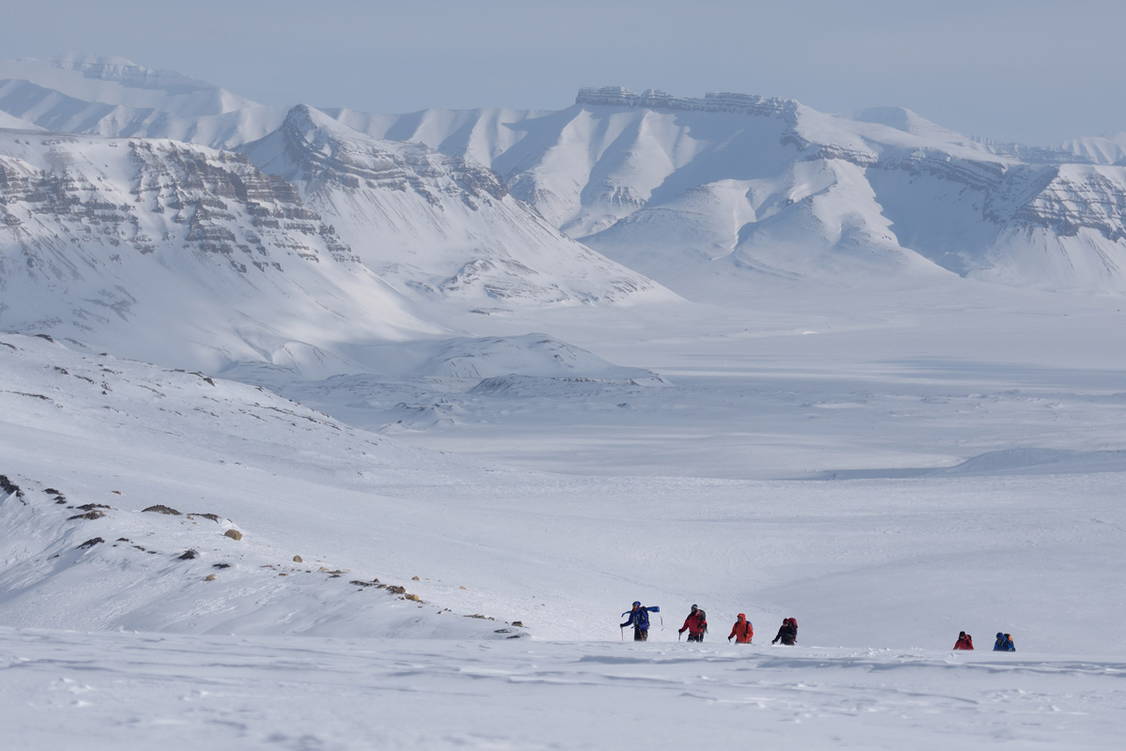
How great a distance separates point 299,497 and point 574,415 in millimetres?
73188

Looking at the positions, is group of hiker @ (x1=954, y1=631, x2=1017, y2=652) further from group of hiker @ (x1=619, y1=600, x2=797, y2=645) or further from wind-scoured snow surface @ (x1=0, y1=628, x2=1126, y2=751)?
wind-scoured snow surface @ (x1=0, y1=628, x2=1126, y2=751)

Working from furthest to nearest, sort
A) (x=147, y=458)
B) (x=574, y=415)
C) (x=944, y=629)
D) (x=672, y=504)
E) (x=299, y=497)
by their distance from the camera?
(x=574, y=415), (x=672, y=504), (x=147, y=458), (x=299, y=497), (x=944, y=629)

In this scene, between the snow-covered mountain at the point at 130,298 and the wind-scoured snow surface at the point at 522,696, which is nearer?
the wind-scoured snow surface at the point at 522,696

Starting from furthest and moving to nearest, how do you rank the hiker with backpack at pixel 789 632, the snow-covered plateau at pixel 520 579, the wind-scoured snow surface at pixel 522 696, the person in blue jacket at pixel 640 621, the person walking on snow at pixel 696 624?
the hiker with backpack at pixel 789 632, the person walking on snow at pixel 696 624, the person in blue jacket at pixel 640 621, the snow-covered plateau at pixel 520 579, the wind-scoured snow surface at pixel 522 696

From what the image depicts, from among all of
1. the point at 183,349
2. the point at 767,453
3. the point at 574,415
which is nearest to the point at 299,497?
the point at 767,453

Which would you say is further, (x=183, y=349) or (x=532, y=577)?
(x=183, y=349)

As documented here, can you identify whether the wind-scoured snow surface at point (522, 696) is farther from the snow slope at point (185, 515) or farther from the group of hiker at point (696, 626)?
the snow slope at point (185, 515)

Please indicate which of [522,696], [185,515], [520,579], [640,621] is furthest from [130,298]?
[522,696]

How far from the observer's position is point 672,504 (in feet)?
164

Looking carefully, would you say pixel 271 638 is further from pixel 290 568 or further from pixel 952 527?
pixel 952 527

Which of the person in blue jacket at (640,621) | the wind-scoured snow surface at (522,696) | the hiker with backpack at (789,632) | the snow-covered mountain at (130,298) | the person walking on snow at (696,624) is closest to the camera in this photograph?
the wind-scoured snow surface at (522,696)

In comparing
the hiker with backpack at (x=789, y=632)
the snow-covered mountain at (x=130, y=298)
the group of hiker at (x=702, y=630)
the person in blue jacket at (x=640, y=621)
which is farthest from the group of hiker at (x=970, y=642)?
the snow-covered mountain at (x=130, y=298)

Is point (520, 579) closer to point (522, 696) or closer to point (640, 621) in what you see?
point (640, 621)

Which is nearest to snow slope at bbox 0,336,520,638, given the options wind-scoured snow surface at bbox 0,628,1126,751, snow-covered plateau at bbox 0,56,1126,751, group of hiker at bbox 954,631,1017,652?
snow-covered plateau at bbox 0,56,1126,751
